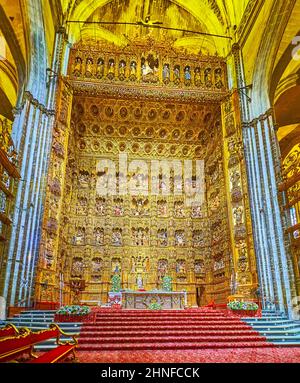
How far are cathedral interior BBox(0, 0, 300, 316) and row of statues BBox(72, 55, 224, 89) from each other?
0.10m

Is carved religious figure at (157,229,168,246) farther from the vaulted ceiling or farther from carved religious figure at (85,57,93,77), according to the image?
A: the vaulted ceiling

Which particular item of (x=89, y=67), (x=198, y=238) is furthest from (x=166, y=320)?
(x=89, y=67)

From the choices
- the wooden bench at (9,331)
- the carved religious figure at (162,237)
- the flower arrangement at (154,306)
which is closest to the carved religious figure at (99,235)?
the carved religious figure at (162,237)

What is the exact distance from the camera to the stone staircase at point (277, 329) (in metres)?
7.98

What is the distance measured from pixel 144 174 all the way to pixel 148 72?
725 cm

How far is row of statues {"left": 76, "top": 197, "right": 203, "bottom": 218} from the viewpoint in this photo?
67.1ft

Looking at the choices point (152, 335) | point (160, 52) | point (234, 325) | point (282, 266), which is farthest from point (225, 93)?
point (152, 335)

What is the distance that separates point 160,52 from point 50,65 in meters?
7.36

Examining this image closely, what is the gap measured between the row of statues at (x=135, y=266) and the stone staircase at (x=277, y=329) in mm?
8640

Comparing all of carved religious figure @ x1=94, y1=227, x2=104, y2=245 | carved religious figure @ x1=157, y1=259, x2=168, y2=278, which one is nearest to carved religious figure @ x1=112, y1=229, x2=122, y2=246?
carved religious figure @ x1=94, y1=227, x2=104, y2=245

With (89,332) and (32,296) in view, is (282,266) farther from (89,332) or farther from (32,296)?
(32,296)

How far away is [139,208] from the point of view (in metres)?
21.0

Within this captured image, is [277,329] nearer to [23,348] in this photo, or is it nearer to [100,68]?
[23,348]

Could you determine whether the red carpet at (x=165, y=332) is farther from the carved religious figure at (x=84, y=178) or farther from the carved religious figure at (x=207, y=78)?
the carved religious figure at (x=207, y=78)
